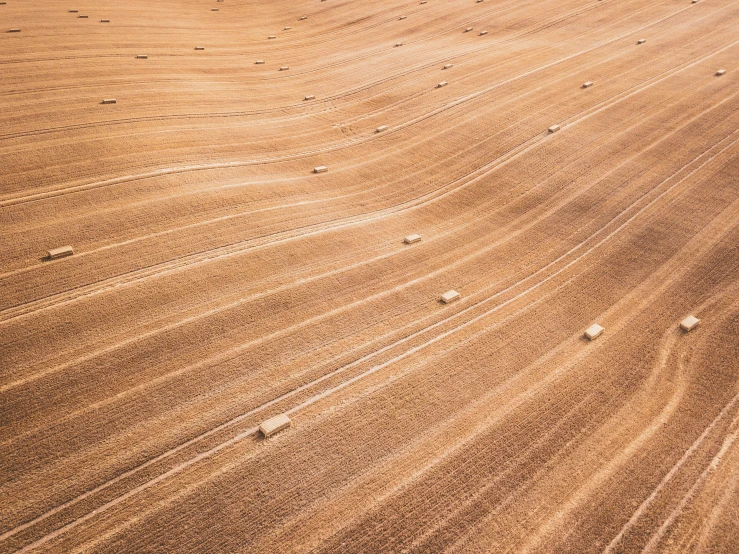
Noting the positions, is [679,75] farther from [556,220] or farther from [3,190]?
[3,190]

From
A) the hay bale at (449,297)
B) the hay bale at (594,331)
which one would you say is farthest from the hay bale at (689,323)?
the hay bale at (449,297)

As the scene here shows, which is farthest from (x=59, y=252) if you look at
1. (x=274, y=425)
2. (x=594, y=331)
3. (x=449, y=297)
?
(x=594, y=331)

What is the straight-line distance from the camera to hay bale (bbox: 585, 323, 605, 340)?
7.83 meters

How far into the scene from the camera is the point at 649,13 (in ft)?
63.0

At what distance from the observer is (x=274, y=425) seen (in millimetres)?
6406

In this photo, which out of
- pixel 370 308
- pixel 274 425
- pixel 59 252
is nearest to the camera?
pixel 274 425

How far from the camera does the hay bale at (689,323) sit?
7.78 m

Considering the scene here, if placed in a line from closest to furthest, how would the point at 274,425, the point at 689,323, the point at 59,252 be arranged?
the point at 274,425
the point at 689,323
the point at 59,252

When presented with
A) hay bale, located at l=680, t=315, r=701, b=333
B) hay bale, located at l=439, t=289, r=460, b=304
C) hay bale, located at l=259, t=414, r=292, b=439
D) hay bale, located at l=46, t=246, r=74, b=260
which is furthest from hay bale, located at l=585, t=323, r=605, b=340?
hay bale, located at l=46, t=246, r=74, b=260

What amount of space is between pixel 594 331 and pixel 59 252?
9004 millimetres

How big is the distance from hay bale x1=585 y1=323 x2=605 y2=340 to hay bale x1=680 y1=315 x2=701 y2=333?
1.22 m

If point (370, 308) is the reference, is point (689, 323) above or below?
below

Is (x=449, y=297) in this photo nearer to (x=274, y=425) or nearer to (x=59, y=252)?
(x=274, y=425)

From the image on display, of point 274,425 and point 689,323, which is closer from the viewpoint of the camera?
point 274,425
